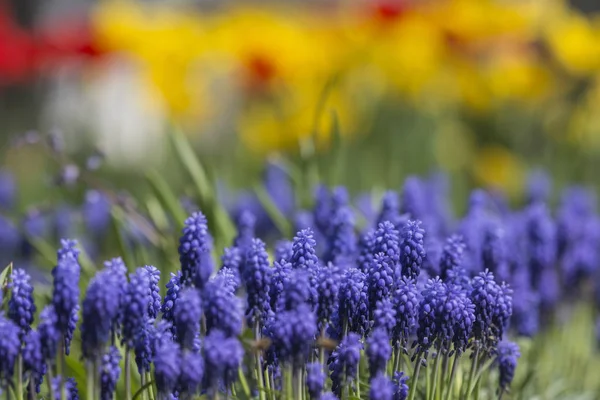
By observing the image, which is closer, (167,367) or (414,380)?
(167,367)

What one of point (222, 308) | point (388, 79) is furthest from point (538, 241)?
point (388, 79)

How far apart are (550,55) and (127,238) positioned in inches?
110

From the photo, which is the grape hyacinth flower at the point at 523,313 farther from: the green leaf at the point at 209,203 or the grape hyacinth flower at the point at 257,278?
the grape hyacinth flower at the point at 257,278

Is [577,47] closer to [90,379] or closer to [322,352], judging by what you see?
[322,352]

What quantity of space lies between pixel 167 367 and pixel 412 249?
0.58 meters

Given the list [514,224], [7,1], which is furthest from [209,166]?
[7,1]

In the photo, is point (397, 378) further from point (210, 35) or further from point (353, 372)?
point (210, 35)

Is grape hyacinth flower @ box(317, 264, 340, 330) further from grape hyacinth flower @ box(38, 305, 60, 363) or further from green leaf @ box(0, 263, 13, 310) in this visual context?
green leaf @ box(0, 263, 13, 310)

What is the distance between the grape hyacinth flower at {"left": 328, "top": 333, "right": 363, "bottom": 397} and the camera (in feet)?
5.54

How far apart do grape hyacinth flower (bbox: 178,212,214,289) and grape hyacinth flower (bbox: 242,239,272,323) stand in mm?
91

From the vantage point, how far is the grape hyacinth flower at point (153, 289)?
177cm

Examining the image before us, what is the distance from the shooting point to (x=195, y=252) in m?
1.82

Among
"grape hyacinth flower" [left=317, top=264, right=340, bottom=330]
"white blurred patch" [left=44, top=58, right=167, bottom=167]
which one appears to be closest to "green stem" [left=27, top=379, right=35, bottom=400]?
"grape hyacinth flower" [left=317, top=264, right=340, bottom=330]

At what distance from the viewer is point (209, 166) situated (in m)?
3.00
